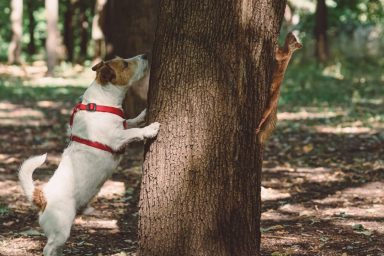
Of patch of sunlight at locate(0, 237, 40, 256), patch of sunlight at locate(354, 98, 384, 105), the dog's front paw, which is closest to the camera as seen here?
the dog's front paw

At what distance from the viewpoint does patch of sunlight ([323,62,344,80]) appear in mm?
22395

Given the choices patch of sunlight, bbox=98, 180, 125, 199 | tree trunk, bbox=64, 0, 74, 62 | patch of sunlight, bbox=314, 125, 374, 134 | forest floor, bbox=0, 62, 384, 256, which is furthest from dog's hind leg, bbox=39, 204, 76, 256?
tree trunk, bbox=64, 0, 74, 62

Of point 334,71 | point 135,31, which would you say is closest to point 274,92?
point 135,31

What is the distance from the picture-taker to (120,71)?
16.7 ft

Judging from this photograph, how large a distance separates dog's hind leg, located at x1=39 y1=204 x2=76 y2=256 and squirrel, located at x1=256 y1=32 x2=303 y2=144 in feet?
5.37

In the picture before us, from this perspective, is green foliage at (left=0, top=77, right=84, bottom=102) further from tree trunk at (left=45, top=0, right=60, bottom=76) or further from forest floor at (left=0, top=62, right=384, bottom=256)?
forest floor at (left=0, top=62, right=384, bottom=256)

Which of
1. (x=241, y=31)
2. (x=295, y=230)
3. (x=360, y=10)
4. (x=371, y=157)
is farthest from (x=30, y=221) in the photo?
(x=360, y=10)

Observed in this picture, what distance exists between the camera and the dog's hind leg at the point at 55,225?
4598 mm

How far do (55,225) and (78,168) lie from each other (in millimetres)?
454

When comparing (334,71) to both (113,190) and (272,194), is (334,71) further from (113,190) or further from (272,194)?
(113,190)

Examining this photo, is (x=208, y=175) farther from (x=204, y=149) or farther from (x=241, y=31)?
(x=241, y=31)

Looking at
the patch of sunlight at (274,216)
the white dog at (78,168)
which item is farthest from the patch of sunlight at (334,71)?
the white dog at (78,168)

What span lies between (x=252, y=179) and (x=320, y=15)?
2148 centimetres

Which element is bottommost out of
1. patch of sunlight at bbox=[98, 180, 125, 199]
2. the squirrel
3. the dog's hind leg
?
patch of sunlight at bbox=[98, 180, 125, 199]
